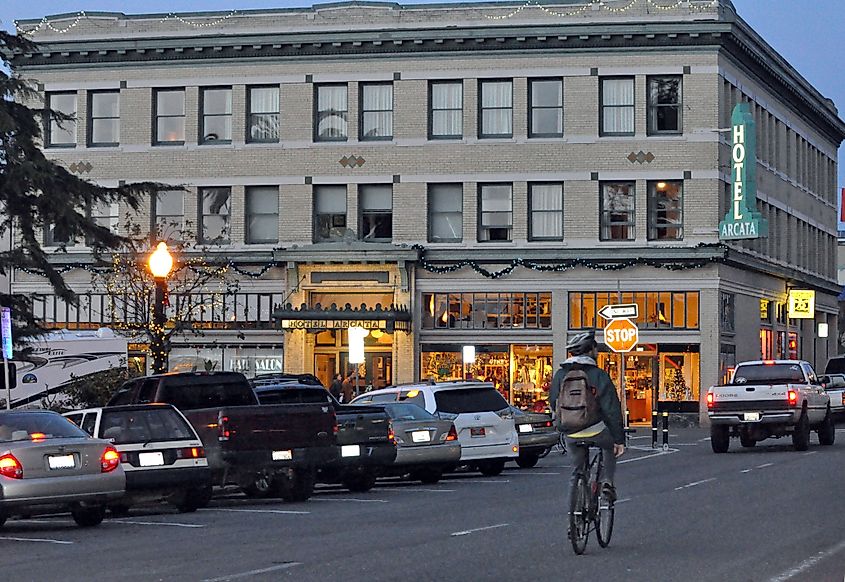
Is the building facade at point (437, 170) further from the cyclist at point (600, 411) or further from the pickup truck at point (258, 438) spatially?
the cyclist at point (600, 411)

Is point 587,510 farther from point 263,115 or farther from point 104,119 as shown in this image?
point 104,119

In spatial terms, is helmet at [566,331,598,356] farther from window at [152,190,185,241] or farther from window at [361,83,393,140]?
window at [152,190,185,241]

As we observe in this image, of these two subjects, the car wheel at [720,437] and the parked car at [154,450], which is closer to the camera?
the parked car at [154,450]

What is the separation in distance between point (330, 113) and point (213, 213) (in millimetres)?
5433

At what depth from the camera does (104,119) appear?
57469 mm

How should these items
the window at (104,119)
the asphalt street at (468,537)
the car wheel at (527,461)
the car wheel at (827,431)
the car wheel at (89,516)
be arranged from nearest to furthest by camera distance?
1. the asphalt street at (468,537)
2. the car wheel at (89,516)
3. the car wheel at (527,461)
4. the car wheel at (827,431)
5. the window at (104,119)

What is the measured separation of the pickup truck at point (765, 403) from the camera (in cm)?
3556

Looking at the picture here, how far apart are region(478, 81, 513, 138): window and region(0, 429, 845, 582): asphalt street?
27749mm

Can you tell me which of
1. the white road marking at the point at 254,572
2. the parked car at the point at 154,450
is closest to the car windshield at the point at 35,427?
the parked car at the point at 154,450

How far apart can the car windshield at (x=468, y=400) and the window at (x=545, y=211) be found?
2440 cm

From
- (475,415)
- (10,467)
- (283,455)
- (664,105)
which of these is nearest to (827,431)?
(475,415)

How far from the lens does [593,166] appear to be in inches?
2125

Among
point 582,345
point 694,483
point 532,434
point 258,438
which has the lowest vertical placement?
point 694,483

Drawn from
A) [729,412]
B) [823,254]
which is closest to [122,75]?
[729,412]
